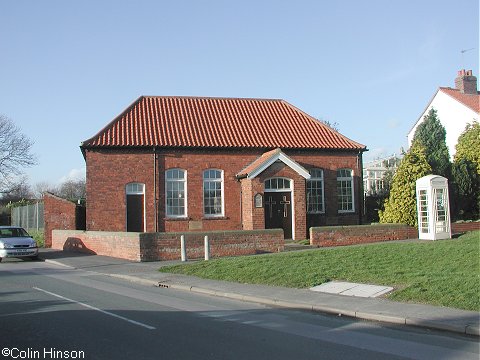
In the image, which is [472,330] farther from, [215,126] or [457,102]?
[457,102]

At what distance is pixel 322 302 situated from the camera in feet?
36.6

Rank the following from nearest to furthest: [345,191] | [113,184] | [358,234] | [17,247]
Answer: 1. [358,234]
2. [17,247]
3. [113,184]
4. [345,191]

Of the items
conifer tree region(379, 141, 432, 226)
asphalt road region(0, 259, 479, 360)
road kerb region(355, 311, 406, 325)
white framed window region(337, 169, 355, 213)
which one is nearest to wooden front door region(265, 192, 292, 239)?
white framed window region(337, 169, 355, 213)

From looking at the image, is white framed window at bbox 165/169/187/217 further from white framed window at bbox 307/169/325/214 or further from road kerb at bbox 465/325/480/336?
road kerb at bbox 465/325/480/336

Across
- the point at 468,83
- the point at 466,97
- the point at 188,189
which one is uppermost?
the point at 468,83

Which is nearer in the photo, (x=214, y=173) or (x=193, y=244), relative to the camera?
(x=193, y=244)

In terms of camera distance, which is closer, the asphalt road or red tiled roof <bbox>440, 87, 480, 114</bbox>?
the asphalt road

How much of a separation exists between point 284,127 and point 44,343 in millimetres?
Result: 23515

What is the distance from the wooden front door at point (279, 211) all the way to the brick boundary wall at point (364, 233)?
3455 millimetres

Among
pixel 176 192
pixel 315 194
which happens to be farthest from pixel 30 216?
pixel 315 194

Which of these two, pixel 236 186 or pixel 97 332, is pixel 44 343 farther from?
pixel 236 186

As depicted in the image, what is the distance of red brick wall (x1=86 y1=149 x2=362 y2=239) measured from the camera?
25266mm

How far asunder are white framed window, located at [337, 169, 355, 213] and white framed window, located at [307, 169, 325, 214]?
1054 millimetres

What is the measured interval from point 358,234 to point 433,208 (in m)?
3.34
